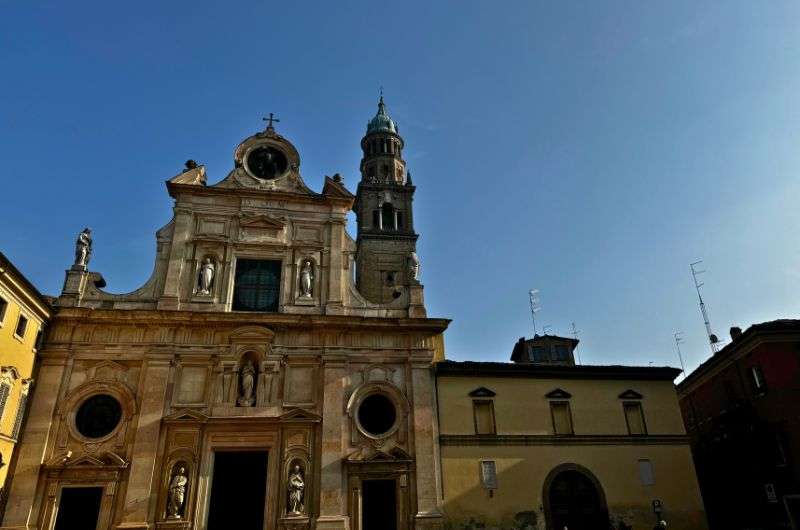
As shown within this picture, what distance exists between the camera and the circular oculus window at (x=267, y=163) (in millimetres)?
27234

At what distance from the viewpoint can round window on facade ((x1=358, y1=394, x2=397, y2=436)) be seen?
74.7ft

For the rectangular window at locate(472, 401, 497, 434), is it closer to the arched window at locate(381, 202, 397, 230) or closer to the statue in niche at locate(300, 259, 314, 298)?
the statue in niche at locate(300, 259, 314, 298)

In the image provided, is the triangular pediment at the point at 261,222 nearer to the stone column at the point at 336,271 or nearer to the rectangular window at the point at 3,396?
the stone column at the point at 336,271

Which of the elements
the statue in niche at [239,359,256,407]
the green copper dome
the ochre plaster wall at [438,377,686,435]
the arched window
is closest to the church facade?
the statue in niche at [239,359,256,407]

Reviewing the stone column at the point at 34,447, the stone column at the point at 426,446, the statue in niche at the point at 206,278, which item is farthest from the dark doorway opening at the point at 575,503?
the stone column at the point at 34,447

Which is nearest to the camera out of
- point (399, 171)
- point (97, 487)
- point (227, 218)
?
point (97, 487)

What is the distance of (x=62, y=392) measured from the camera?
21203 mm

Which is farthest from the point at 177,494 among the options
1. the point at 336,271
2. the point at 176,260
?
the point at 336,271

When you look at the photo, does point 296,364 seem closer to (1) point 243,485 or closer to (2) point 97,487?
(1) point 243,485

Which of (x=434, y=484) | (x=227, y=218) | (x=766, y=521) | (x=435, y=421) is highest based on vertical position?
(x=227, y=218)

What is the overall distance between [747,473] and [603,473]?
889 centimetres

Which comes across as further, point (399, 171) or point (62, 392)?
point (399, 171)

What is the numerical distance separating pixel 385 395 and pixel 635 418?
11.9 metres

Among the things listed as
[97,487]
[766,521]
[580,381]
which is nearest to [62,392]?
[97,487]
